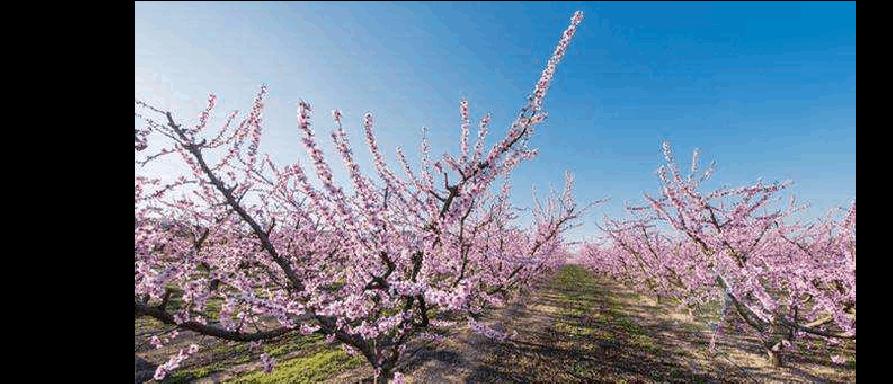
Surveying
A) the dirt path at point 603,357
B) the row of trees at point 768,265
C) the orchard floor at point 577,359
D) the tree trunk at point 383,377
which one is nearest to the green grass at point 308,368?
the orchard floor at point 577,359

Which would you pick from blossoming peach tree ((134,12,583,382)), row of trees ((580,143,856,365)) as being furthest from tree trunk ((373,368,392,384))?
row of trees ((580,143,856,365))

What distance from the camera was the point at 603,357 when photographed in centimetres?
1082

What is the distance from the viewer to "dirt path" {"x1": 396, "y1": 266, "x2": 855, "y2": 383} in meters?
9.40

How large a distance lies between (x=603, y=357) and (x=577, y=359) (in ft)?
2.69

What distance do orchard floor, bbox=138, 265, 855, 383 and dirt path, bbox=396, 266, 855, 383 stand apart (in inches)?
0.9

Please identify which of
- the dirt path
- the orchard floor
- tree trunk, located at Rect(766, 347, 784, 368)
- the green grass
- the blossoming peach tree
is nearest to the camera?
the blossoming peach tree

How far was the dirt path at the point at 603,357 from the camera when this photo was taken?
370 inches

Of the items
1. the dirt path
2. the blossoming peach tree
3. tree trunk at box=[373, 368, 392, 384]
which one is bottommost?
the dirt path

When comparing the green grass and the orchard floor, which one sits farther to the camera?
the orchard floor

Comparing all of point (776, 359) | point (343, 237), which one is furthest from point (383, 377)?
point (776, 359)

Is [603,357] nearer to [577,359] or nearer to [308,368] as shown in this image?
[577,359]

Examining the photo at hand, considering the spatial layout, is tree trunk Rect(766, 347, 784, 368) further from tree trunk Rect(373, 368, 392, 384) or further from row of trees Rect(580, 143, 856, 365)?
tree trunk Rect(373, 368, 392, 384)
